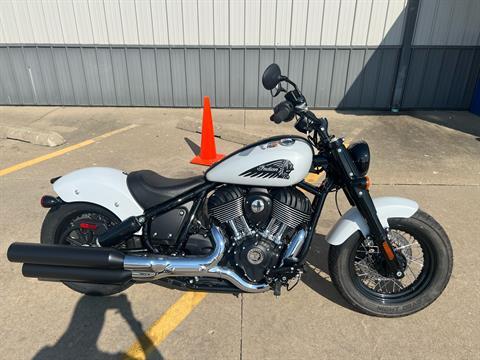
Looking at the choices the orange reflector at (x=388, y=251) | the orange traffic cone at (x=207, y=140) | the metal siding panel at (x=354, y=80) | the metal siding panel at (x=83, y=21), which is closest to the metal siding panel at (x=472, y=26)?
the metal siding panel at (x=354, y=80)

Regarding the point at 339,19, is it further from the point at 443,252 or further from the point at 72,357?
the point at 72,357

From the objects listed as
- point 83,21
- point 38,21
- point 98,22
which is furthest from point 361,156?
point 38,21

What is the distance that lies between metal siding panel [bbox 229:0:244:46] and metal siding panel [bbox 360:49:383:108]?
2.88 meters

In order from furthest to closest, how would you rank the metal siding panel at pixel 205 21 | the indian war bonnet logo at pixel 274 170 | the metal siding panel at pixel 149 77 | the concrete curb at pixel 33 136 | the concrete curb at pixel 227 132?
the metal siding panel at pixel 149 77
the metal siding panel at pixel 205 21
the concrete curb at pixel 227 132
the concrete curb at pixel 33 136
the indian war bonnet logo at pixel 274 170

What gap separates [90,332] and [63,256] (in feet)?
2.02

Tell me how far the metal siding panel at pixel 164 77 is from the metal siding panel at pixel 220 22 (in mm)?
1217

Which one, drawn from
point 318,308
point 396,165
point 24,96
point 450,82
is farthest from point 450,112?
point 24,96

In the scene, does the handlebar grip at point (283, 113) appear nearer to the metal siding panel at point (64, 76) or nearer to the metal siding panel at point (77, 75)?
the metal siding panel at point (77, 75)

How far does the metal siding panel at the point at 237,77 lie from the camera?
855 centimetres

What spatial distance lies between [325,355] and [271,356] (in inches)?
14.1

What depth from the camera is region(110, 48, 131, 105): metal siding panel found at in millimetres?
8672

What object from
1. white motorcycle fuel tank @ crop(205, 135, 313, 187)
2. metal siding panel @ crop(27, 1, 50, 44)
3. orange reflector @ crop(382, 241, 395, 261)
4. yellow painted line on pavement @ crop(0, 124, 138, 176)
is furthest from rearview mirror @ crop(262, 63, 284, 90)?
metal siding panel @ crop(27, 1, 50, 44)

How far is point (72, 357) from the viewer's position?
7.89 feet

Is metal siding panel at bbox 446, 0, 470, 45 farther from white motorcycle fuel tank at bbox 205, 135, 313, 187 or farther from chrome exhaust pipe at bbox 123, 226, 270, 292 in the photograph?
chrome exhaust pipe at bbox 123, 226, 270, 292
